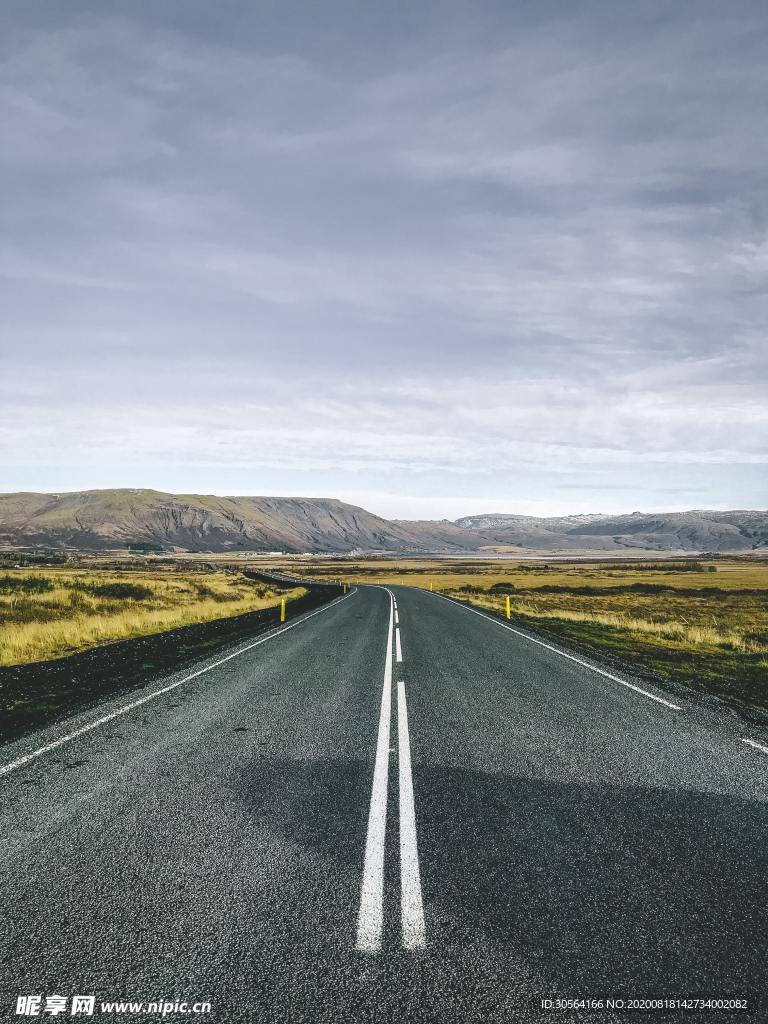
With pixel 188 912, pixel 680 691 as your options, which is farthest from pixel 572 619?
pixel 188 912

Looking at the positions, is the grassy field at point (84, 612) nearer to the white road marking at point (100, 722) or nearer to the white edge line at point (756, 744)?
the white road marking at point (100, 722)

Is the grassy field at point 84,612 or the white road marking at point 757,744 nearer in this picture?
the white road marking at point 757,744

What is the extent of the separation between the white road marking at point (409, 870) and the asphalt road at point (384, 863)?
17 millimetres

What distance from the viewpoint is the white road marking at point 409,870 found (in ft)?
10.1

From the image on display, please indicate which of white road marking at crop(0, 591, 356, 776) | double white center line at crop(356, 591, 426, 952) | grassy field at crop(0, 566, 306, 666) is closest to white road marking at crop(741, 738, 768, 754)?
double white center line at crop(356, 591, 426, 952)

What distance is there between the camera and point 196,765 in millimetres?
5844

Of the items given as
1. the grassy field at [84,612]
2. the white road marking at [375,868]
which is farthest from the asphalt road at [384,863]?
the grassy field at [84,612]

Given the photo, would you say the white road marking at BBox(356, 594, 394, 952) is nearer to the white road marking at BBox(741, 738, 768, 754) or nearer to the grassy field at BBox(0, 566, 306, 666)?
the white road marking at BBox(741, 738, 768, 754)

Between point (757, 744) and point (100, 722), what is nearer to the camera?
point (757, 744)

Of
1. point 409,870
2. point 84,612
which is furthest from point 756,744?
point 84,612

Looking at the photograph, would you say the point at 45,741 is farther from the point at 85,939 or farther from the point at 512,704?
the point at 512,704

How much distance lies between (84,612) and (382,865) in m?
21.8

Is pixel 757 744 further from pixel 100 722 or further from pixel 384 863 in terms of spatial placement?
pixel 100 722

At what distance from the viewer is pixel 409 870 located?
373 centimetres
